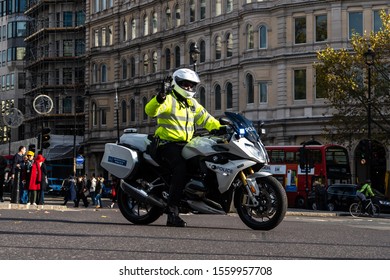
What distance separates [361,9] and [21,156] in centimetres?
3754

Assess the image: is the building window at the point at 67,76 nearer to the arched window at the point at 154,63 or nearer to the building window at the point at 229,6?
the arched window at the point at 154,63

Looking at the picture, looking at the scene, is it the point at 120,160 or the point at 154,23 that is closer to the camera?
the point at 120,160

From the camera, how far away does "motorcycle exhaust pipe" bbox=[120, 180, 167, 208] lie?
11852 millimetres

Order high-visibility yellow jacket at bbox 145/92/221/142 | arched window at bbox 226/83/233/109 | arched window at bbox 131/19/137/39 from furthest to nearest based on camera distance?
arched window at bbox 131/19/137/39 → arched window at bbox 226/83/233/109 → high-visibility yellow jacket at bbox 145/92/221/142

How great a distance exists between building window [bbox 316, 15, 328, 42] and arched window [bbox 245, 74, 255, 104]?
17.9 ft

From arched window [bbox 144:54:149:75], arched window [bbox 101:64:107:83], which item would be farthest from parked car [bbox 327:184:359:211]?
arched window [bbox 101:64:107:83]

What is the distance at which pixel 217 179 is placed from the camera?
1130 centimetres

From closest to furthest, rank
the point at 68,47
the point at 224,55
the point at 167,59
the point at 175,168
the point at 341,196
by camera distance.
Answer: the point at 175,168
the point at 341,196
the point at 224,55
the point at 167,59
the point at 68,47

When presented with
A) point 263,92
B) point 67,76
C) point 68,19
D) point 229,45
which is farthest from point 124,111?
point 263,92

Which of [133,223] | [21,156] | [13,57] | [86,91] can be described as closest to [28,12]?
[13,57]

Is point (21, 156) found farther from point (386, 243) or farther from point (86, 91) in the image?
point (86, 91)

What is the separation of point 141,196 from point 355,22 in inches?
1985

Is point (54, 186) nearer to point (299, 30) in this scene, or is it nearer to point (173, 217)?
point (299, 30)

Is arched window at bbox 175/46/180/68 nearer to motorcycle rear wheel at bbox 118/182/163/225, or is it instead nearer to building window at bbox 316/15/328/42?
building window at bbox 316/15/328/42
